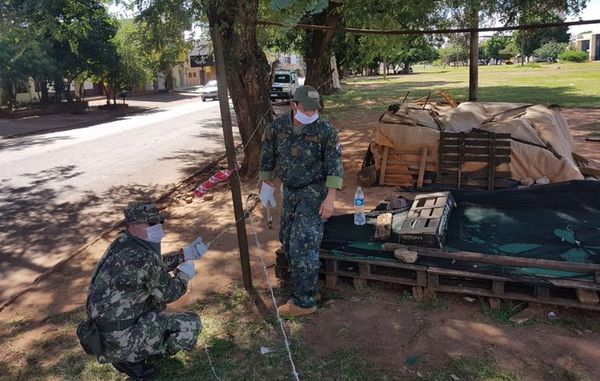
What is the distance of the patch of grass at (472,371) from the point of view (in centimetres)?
324

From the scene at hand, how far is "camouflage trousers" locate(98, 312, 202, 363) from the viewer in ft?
10.4

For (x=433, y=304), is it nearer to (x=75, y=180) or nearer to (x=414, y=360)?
(x=414, y=360)

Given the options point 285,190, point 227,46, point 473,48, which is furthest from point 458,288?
point 473,48

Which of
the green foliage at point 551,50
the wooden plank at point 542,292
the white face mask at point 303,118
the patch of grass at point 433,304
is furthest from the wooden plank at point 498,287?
the green foliage at point 551,50

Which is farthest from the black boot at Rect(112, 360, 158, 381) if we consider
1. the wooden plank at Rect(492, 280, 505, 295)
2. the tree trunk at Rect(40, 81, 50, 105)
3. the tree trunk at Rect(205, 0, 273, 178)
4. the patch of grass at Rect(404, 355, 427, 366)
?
the tree trunk at Rect(40, 81, 50, 105)

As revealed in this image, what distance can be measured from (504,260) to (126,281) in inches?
114

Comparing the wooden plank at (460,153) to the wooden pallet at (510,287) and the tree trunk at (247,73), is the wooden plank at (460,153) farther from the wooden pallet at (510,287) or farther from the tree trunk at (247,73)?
the wooden pallet at (510,287)

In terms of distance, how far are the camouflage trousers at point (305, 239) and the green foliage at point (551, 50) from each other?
92.1m

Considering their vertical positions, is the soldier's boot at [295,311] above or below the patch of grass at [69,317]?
above

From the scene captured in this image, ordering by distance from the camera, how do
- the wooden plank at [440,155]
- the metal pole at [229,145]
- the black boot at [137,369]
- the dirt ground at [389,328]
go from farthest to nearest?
the wooden plank at [440,155]
the metal pole at [229,145]
the dirt ground at [389,328]
the black boot at [137,369]

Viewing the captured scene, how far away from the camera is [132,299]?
3160 millimetres

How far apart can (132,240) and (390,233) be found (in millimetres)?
2544

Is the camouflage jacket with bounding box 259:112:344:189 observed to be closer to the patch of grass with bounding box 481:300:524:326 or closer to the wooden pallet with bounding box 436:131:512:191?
the patch of grass with bounding box 481:300:524:326

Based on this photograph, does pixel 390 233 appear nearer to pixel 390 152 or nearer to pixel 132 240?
pixel 132 240
